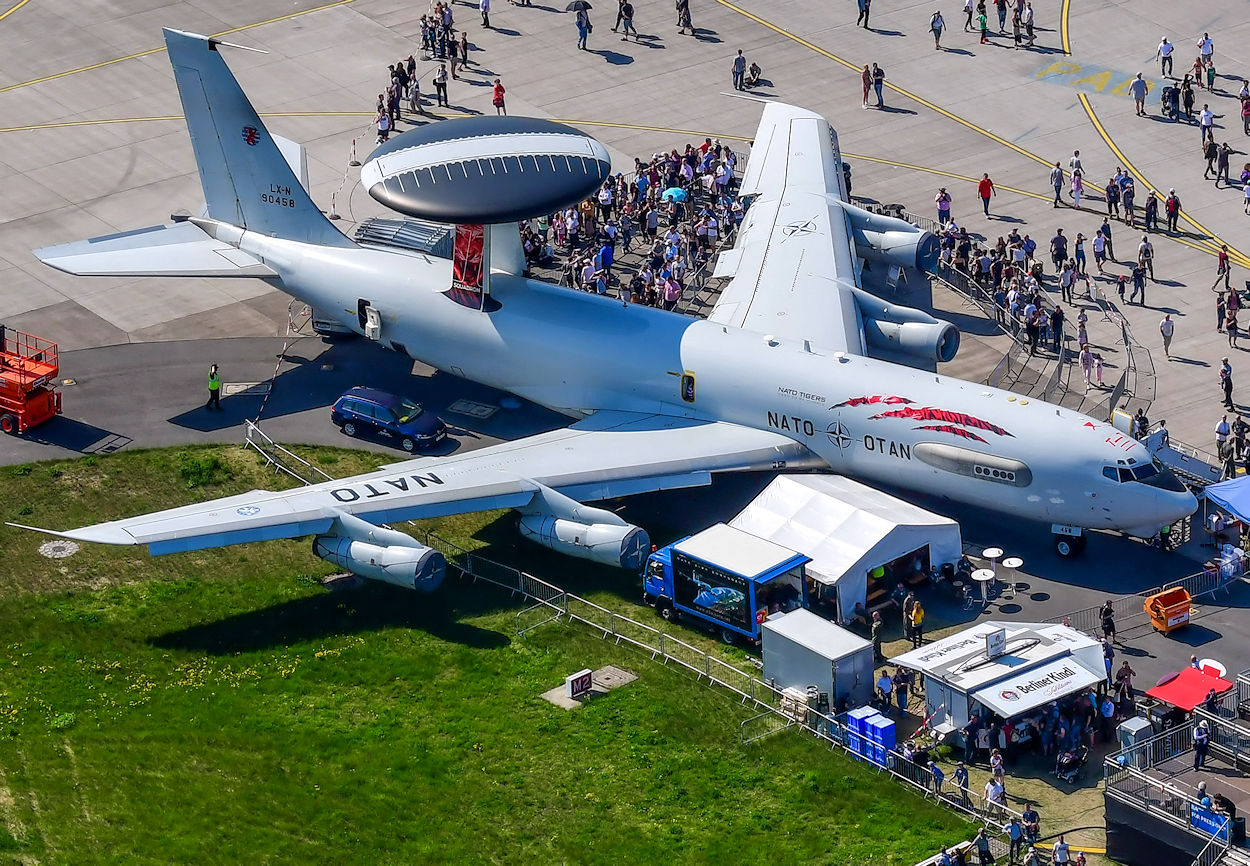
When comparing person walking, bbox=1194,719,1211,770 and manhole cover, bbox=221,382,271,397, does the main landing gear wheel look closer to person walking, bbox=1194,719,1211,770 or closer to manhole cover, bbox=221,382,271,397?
person walking, bbox=1194,719,1211,770

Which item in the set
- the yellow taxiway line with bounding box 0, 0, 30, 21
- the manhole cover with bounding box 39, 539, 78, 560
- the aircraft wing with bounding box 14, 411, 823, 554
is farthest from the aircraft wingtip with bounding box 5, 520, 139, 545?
the yellow taxiway line with bounding box 0, 0, 30, 21

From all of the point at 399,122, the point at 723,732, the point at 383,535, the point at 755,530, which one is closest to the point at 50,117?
the point at 399,122

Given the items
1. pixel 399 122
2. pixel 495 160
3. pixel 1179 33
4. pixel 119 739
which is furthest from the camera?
pixel 1179 33

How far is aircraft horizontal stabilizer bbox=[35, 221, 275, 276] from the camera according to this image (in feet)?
254

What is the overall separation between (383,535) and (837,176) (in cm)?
3398

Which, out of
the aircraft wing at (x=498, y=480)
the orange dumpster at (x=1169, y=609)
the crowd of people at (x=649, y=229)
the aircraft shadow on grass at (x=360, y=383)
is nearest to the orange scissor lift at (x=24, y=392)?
the aircraft shadow on grass at (x=360, y=383)

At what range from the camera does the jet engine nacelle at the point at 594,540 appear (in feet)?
217

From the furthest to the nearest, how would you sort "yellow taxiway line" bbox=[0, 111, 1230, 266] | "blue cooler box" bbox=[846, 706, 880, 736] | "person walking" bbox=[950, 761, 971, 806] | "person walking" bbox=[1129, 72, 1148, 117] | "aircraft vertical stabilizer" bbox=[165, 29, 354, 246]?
"person walking" bbox=[1129, 72, 1148, 117]
"yellow taxiway line" bbox=[0, 111, 1230, 266]
"aircraft vertical stabilizer" bbox=[165, 29, 354, 246]
"blue cooler box" bbox=[846, 706, 880, 736]
"person walking" bbox=[950, 761, 971, 806]

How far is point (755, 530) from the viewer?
219 ft

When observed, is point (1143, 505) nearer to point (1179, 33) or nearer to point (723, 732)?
point (723, 732)

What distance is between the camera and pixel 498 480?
226 feet

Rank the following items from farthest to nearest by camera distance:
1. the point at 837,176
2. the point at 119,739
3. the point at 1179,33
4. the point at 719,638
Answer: the point at 1179,33
the point at 837,176
the point at 719,638
the point at 119,739

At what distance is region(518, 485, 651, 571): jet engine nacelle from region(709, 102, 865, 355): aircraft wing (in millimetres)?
12431

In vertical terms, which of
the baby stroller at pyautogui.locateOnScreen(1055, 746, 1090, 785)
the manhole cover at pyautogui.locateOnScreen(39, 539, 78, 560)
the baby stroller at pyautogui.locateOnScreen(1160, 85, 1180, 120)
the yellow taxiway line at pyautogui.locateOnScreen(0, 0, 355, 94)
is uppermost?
the yellow taxiway line at pyautogui.locateOnScreen(0, 0, 355, 94)
